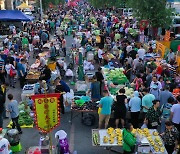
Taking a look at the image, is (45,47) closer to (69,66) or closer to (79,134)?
(69,66)

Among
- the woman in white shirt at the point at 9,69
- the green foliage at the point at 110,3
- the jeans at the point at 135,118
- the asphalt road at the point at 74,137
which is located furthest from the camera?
the green foliage at the point at 110,3

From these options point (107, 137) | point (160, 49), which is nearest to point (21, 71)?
point (107, 137)

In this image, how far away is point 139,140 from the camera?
827 centimetres

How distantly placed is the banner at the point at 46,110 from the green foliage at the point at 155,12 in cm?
1966

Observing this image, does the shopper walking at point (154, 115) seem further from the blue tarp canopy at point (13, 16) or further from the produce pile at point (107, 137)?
the blue tarp canopy at point (13, 16)

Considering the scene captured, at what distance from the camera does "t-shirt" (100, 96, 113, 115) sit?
9.91m

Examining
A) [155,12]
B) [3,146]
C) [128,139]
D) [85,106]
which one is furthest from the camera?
[155,12]

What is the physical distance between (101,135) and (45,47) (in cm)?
1335

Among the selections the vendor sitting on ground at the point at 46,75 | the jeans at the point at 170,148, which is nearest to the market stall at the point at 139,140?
the jeans at the point at 170,148

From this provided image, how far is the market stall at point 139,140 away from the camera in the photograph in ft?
26.6

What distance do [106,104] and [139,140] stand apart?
6.73 ft

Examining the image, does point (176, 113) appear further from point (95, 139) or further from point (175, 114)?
point (95, 139)

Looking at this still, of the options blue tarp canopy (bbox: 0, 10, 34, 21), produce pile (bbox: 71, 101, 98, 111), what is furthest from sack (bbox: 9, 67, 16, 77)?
blue tarp canopy (bbox: 0, 10, 34, 21)

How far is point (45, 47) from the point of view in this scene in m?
21.4
